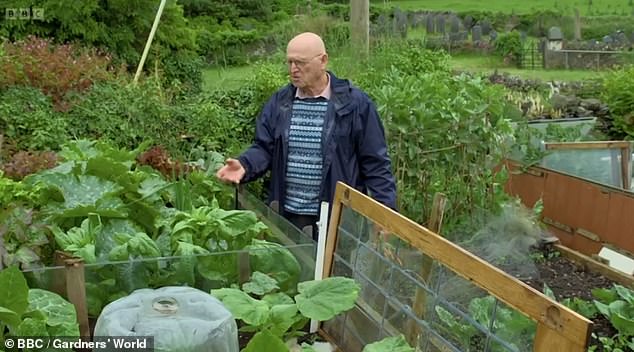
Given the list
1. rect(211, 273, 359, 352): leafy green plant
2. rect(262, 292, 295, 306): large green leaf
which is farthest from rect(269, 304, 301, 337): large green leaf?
rect(262, 292, 295, 306): large green leaf

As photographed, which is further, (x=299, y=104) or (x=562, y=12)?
(x=562, y=12)

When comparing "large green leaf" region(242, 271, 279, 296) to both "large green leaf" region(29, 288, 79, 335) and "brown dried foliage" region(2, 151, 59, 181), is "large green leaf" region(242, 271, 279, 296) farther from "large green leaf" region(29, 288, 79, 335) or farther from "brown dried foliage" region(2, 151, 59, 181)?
"brown dried foliage" region(2, 151, 59, 181)

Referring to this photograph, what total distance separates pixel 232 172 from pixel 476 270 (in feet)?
6.23

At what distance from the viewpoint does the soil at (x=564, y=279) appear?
5266 millimetres

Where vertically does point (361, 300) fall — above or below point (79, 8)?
below

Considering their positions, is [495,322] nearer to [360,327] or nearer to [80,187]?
[360,327]

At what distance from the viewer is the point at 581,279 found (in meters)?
5.50

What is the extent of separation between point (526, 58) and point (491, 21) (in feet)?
22.6

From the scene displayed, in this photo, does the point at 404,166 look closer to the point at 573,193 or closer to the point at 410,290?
the point at 573,193

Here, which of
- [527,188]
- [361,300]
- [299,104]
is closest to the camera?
[361,300]

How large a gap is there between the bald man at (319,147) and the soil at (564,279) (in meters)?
1.73

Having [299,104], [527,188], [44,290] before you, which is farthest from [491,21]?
[44,290]

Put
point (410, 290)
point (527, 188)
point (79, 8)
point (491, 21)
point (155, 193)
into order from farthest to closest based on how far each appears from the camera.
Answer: point (491, 21) < point (79, 8) < point (527, 188) < point (155, 193) < point (410, 290)

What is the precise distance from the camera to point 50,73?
612cm
